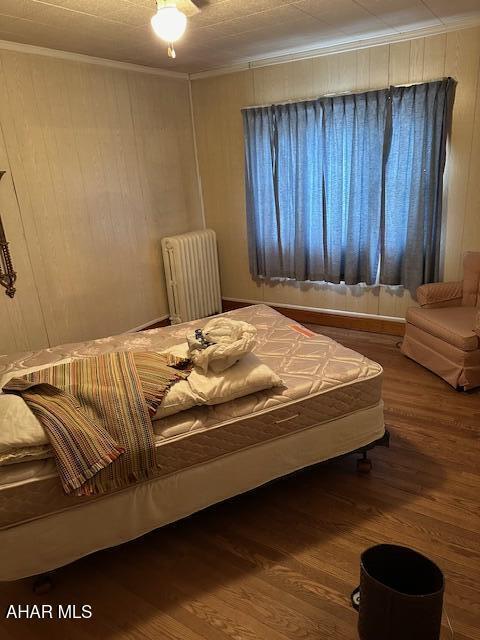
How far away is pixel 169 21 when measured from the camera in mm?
1898

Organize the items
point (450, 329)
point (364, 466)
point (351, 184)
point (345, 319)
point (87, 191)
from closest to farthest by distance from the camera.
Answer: point (364, 466) < point (450, 329) < point (87, 191) < point (351, 184) < point (345, 319)

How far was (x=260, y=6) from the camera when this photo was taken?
2650 mm

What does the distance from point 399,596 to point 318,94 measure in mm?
3790

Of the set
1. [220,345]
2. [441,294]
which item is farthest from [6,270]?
[441,294]

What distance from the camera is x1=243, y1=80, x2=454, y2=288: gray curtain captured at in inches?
139

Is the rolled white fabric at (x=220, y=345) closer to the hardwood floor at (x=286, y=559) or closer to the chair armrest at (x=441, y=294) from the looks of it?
the hardwood floor at (x=286, y=559)

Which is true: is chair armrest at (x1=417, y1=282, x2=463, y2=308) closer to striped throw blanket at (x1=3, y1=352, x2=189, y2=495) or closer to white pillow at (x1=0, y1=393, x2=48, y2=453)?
Answer: striped throw blanket at (x1=3, y1=352, x2=189, y2=495)

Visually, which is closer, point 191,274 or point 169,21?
point 169,21

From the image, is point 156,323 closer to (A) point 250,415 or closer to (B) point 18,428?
(A) point 250,415

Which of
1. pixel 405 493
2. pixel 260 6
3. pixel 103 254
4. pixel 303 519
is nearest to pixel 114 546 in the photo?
pixel 303 519

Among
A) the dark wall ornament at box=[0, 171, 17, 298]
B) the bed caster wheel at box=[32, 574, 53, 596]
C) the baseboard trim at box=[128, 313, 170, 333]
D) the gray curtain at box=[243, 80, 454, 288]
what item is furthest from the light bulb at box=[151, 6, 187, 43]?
the baseboard trim at box=[128, 313, 170, 333]

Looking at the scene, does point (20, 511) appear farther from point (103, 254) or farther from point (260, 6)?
point (260, 6)

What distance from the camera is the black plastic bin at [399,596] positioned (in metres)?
1.33

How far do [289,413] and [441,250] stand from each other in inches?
95.8
